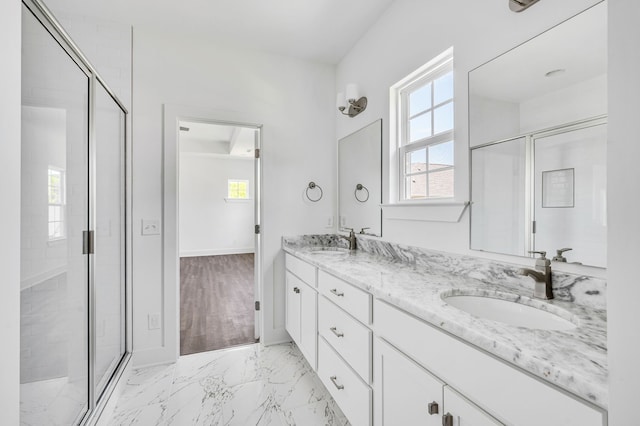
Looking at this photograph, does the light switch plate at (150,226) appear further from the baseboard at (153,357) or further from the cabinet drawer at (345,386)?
the cabinet drawer at (345,386)

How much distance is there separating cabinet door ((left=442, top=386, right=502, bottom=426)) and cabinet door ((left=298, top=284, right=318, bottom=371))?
1.12m

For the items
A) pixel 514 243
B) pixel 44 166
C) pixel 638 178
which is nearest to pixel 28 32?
pixel 44 166

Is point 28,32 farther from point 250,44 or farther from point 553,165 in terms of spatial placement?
point 553,165

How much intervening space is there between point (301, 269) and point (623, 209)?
1889 millimetres

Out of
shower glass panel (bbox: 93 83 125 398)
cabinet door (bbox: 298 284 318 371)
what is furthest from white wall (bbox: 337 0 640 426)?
shower glass panel (bbox: 93 83 125 398)

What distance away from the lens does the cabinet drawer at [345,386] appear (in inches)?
52.9

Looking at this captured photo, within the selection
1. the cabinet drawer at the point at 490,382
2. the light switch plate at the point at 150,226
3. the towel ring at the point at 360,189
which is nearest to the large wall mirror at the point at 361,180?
the towel ring at the point at 360,189

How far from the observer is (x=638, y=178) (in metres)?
0.44

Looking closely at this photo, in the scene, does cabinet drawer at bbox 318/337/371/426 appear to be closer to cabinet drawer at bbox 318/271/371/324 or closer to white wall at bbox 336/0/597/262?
cabinet drawer at bbox 318/271/371/324

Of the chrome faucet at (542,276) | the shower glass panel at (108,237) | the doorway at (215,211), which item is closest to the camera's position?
the chrome faucet at (542,276)

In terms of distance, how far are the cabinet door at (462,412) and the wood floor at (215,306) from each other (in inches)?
83.7

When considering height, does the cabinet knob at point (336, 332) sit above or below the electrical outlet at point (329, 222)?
below

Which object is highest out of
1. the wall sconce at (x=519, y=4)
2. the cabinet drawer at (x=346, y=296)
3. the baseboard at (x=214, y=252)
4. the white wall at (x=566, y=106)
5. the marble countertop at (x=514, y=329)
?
the wall sconce at (x=519, y=4)

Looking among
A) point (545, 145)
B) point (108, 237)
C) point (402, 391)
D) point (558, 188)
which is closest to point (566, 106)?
point (545, 145)
